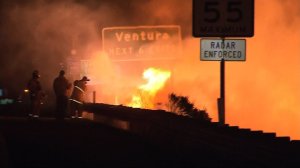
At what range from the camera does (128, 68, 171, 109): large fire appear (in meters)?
33.9

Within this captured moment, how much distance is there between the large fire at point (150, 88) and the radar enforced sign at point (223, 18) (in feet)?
55.4

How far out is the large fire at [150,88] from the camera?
111ft

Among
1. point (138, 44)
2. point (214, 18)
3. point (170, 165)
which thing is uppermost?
point (138, 44)

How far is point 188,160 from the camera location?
14.5 m

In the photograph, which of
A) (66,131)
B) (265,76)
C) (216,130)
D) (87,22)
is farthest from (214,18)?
(87,22)

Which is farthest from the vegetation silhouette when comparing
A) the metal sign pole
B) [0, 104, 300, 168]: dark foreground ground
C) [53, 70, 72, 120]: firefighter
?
the metal sign pole

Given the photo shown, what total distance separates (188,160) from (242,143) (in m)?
1.85

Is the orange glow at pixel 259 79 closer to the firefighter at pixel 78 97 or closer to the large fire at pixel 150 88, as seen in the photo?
the large fire at pixel 150 88

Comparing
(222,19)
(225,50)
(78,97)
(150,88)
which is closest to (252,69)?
(150,88)

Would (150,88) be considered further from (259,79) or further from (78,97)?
(78,97)

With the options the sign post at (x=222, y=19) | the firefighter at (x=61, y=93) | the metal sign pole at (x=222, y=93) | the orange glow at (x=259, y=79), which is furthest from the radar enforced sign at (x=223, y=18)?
the orange glow at (x=259, y=79)

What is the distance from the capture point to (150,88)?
37906 millimetres

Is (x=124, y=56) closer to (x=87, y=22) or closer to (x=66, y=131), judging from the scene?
(x=87, y=22)

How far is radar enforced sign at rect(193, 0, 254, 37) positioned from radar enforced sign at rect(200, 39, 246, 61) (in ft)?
1.33
